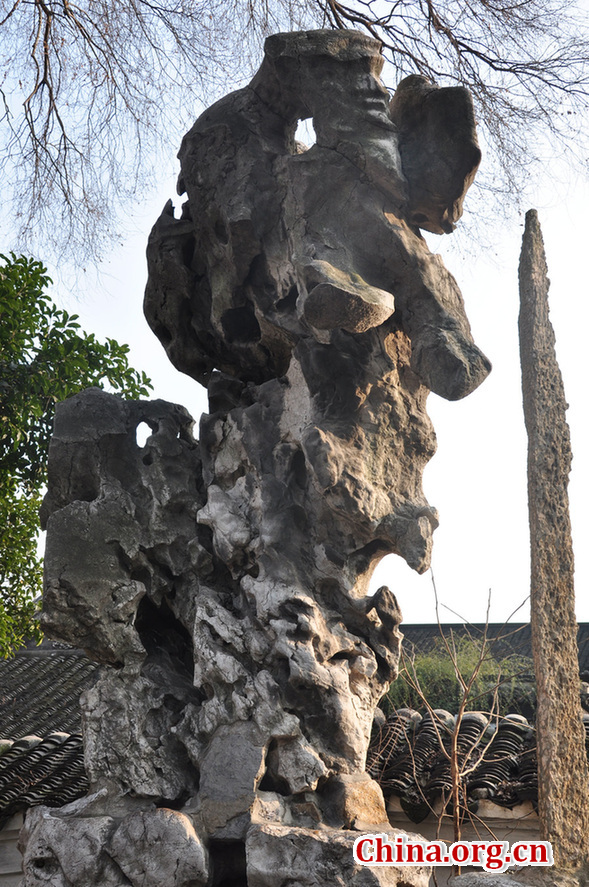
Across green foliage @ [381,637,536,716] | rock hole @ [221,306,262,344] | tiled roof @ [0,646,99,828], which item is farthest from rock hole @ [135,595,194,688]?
green foliage @ [381,637,536,716]

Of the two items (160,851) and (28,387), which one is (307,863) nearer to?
(160,851)

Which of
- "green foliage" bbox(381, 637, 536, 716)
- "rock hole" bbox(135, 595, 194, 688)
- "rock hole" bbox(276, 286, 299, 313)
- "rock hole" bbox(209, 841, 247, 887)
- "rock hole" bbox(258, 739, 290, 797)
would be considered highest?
"rock hole" bbox(276, 286, 299, 313)

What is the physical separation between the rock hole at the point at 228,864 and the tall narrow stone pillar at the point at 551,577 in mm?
1311

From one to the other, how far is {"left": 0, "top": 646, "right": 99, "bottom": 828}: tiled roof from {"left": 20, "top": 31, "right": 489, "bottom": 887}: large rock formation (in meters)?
0.55

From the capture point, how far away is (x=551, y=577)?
403cm

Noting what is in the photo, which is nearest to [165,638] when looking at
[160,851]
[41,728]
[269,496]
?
[269,496]

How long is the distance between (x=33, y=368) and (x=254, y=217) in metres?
2.81

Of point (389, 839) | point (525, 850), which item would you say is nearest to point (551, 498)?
point (525, 850)

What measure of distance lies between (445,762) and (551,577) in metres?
1.06

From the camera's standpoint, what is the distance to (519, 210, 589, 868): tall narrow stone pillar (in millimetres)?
3703

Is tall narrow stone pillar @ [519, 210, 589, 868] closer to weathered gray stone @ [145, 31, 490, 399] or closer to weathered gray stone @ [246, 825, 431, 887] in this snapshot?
weathered gray stone @ [145, 31, 490, 399]

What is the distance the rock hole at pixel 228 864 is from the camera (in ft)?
10.3

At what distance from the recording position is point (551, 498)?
4.15m

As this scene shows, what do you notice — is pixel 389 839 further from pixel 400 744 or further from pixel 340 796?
pixel 400 744
